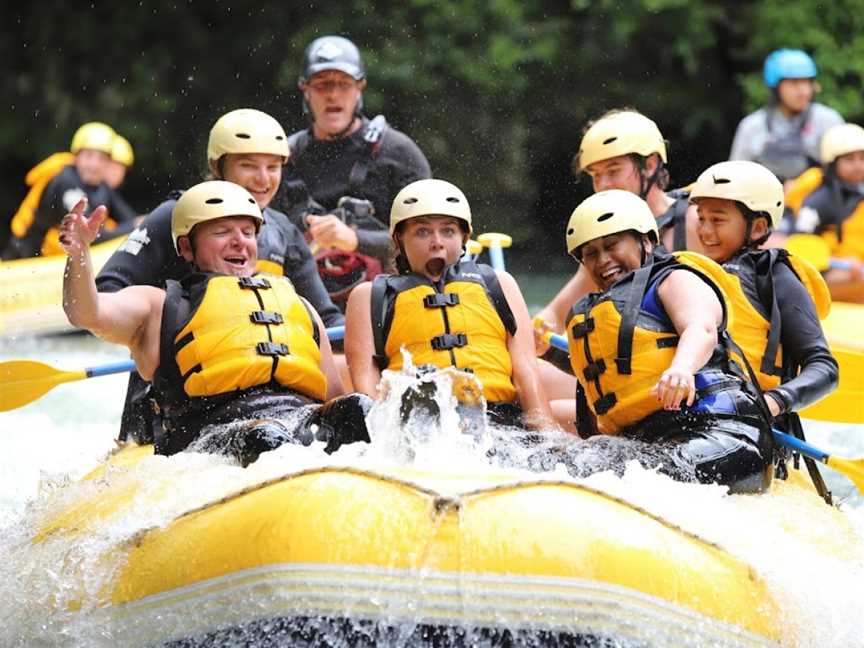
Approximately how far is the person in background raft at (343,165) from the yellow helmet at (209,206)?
230 cm

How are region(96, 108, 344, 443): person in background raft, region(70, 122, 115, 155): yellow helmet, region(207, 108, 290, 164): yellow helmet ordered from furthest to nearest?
1. region(70, 122, 115, 155): yellow helmet
2. region(207, 108, 290, 164): yellow helmet
3. region(96, 108, 344, 443): person in background raft

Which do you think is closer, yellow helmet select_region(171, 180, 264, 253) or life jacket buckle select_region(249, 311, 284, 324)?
life jacket buckle select_region(249, 311, 284, 324)

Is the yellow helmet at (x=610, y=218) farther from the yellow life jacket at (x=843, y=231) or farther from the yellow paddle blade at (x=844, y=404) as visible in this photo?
the yellow life jacket at (x=843, y=231)

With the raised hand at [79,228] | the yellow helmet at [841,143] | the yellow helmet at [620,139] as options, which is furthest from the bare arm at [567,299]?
the yellow helmet at [841,143]

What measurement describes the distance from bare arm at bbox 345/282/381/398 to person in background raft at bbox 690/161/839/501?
105 centimetres

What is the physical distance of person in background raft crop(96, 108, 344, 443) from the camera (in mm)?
5547

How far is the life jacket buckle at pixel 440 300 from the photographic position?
4.88m

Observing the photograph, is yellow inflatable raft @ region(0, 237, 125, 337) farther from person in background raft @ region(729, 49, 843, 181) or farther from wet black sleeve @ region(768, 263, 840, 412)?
wet black sleeve @ region(768, 263, 840, 412)

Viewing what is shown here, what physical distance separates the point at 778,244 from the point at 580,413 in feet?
16.9

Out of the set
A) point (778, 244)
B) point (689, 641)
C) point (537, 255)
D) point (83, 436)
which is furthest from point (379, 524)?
point (537, 255)

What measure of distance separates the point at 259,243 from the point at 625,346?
195cm

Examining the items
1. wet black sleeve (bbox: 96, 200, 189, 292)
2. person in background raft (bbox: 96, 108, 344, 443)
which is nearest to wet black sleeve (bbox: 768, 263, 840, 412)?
person in background raft (bbox: 96, 108, 344, 443)

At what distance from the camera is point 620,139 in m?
5.89

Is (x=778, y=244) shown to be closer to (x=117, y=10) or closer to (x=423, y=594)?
(x=423, y=594)
